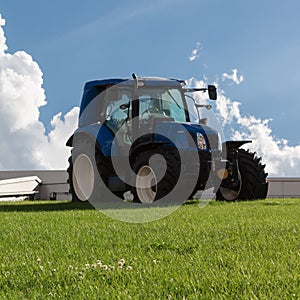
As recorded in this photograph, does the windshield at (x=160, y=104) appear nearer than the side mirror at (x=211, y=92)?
Yes

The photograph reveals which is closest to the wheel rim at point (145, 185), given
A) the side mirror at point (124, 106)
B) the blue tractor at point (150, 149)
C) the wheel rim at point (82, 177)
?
the blue tractor at point (150, 149)

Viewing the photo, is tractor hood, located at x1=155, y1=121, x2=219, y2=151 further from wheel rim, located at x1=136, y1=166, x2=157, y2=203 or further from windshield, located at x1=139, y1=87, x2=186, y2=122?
wheel rim, located at x1=136, y1=166, x2=157, y2=203

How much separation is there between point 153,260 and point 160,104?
6.02 m

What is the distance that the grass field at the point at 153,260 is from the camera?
241 centimetres

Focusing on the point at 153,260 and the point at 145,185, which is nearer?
the point at 153,260

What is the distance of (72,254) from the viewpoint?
3.45m

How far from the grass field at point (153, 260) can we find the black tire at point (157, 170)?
9.11 ft

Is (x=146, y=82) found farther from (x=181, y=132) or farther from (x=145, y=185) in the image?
(x=145, y=185)

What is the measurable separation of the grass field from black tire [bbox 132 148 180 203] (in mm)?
2777

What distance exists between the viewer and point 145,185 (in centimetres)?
848

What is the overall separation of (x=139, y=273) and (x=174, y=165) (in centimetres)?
525

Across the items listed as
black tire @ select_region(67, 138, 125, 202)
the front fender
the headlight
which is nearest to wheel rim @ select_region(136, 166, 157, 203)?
black tire @ select_region(67, 138, 125, 202)

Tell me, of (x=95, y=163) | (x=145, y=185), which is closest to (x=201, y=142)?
(x=145, y=185)

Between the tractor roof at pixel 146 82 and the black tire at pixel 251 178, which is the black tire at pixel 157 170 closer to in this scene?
the tractor roof at pixel 146 82
